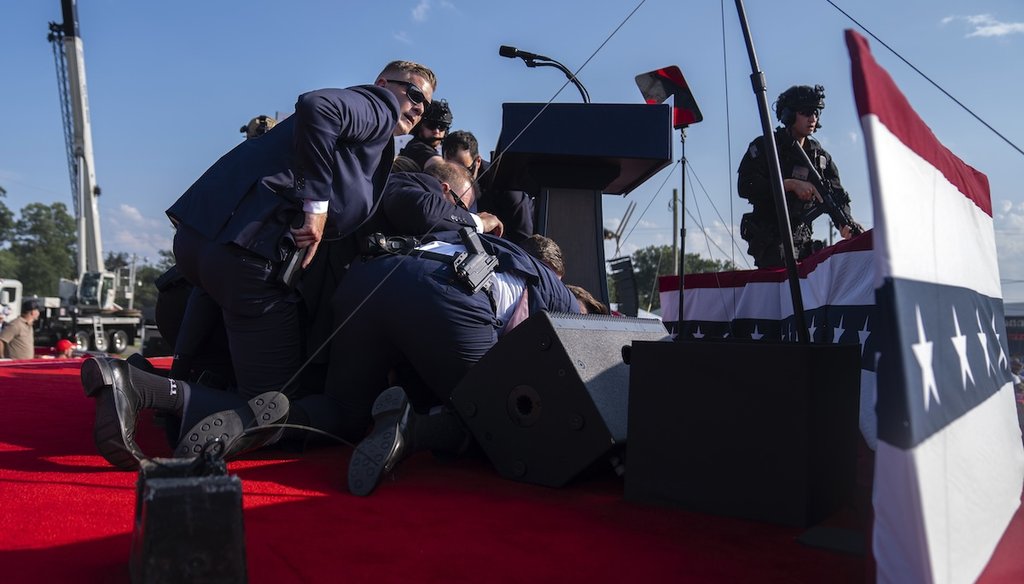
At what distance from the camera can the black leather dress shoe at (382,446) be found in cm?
201

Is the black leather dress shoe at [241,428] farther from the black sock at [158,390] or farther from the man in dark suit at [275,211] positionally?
the man in dark suit at [275,211]

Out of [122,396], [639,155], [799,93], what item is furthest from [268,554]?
[799,93]

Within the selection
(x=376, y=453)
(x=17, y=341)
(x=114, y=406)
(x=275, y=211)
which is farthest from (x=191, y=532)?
(x=17, y=341)

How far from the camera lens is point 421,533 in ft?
5.46

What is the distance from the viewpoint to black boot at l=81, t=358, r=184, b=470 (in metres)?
2.04

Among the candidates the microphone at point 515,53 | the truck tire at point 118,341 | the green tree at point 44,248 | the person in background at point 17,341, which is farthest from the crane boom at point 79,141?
the green tree at point 44,248

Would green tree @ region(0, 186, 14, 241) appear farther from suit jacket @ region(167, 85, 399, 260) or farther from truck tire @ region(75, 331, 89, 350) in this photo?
suit jacket @ region(167, 85, 399, 260)

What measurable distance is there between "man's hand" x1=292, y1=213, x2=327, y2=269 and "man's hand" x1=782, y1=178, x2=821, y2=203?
8.68 feet

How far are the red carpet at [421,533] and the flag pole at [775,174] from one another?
0.64m

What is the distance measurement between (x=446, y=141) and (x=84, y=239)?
23.3m

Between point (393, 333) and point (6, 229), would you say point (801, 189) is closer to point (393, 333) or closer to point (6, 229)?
point (393, 333)

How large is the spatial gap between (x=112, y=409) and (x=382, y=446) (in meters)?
0.72

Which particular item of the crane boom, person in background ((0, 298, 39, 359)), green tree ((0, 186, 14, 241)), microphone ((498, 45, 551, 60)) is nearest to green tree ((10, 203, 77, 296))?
green tree ((0, 186, 14, 241))

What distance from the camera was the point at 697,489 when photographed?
1.94 meters
